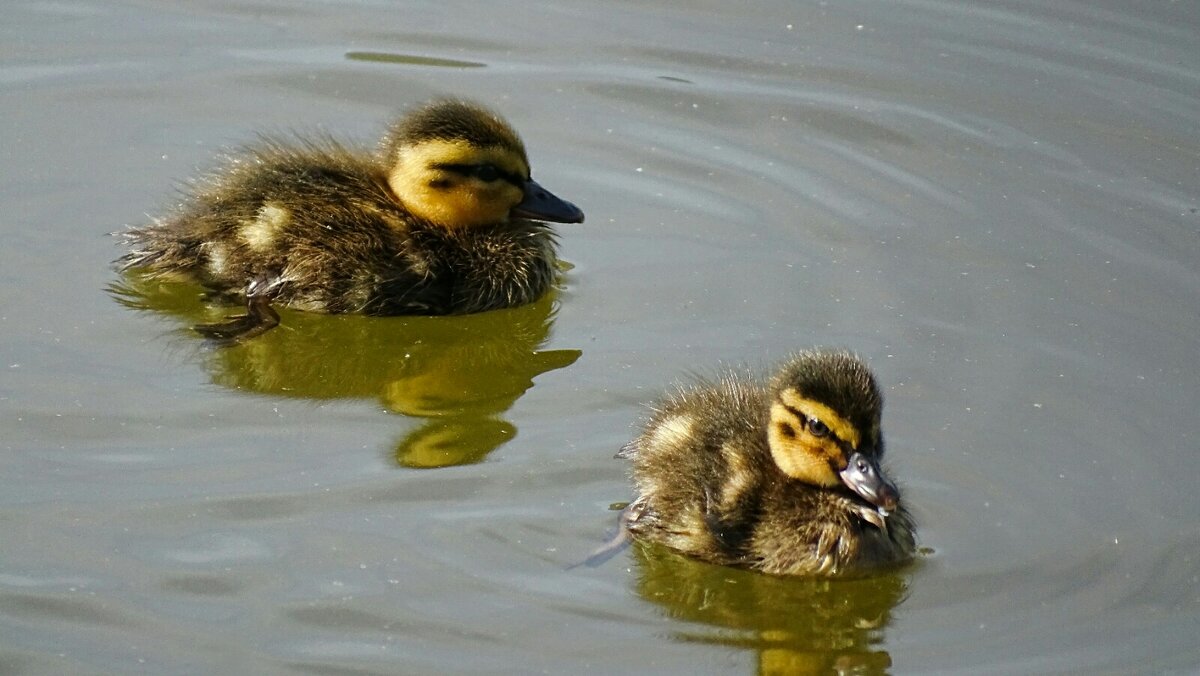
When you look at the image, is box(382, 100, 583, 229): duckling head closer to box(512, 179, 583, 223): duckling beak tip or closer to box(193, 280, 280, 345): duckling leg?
box(512, 179, 583, 223): duckling beak tip

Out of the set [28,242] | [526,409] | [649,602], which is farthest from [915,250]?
[28,242]

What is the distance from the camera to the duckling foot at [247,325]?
240 inches

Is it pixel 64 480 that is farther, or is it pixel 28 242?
pixel 28 242

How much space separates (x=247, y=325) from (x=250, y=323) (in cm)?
2

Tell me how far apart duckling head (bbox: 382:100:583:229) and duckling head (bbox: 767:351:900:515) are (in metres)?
1.85

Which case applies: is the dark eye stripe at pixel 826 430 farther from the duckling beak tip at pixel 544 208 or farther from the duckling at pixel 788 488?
the duckling beak tip at pixel 544 208

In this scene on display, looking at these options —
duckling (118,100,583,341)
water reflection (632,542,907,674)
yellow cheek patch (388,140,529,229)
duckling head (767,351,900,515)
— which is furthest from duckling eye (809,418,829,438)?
yellow cheek patch (388,140,529,229)

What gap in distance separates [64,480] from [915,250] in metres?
3.17

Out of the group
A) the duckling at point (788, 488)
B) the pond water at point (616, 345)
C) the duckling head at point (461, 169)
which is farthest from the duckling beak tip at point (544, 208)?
the duckling at point (788, 488)

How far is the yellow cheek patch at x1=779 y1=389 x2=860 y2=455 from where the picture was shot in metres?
4.78

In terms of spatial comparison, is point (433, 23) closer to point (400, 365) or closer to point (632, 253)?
point (632, 253)

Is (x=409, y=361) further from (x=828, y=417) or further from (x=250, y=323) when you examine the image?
(x=828, y=417)

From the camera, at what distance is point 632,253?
680 centimetres

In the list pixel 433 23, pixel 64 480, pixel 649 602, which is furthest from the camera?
pixel 433 23
